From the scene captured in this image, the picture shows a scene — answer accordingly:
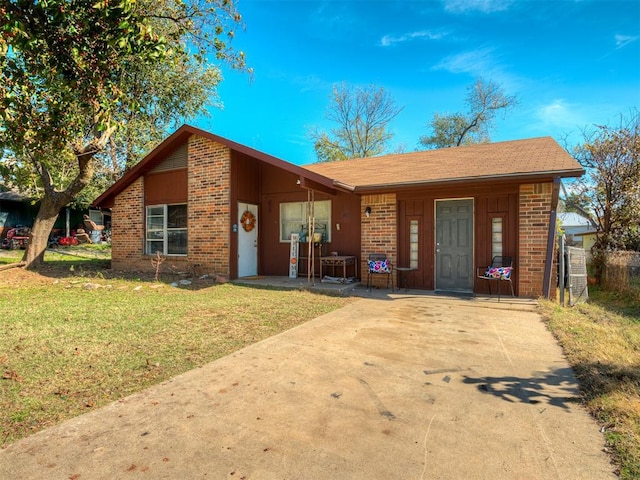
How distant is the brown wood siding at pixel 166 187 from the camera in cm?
1105

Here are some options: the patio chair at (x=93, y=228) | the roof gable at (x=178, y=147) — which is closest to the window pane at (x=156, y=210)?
the roof gable at (x=178, y=147)

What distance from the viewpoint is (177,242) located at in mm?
11289

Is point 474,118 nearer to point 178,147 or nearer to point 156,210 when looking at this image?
point 178,147

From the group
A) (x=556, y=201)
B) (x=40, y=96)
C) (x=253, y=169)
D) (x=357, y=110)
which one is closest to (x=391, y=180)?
(x=556, y=201)

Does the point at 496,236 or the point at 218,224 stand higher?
the point at 218,224

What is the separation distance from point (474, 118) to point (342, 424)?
2673 cm

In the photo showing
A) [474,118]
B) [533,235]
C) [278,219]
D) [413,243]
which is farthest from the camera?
[474,118]

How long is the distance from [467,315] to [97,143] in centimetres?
1161

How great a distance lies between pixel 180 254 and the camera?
36.7 ft

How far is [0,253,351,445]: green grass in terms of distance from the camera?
118 inches

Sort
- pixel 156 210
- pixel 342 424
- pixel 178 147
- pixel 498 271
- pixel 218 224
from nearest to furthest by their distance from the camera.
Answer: pixel 342 424 → pixel 498 271 → pixel 218 224 → pixel 178 147 → pixel 156 210

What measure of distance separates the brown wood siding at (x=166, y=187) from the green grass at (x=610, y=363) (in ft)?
Answer: 32.0

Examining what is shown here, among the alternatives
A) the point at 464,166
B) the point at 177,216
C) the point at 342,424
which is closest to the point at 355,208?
the point at 464,166

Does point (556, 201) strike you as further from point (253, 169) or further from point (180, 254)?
point (180, 254)
